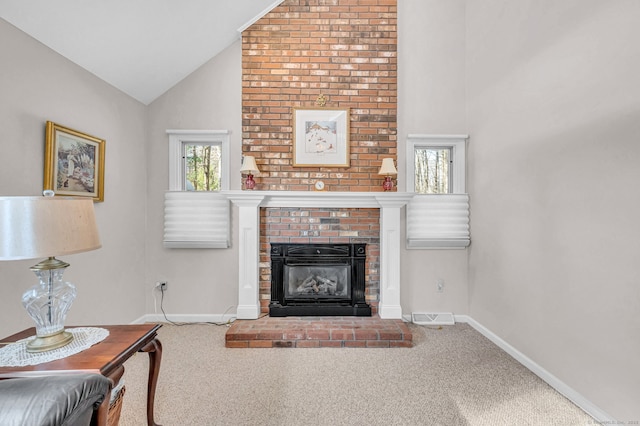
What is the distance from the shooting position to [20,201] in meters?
1.06

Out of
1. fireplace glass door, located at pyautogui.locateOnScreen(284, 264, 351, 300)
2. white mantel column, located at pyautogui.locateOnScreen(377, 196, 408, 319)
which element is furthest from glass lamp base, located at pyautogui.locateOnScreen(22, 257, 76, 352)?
white mantel column, located at pyautogui.locateOnScreen(377, 196, 408, 319)

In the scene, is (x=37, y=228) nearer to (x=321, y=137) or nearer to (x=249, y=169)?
(x=249, y=169)

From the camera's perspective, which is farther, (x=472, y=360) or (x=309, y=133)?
(x=309, y=133)

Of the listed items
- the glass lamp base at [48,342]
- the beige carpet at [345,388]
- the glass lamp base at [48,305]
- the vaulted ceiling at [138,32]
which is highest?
the vaulted ceiling at [138,32]

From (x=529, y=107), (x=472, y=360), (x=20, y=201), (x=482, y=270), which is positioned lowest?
(x=472, y=360)

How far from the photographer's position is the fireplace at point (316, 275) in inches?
119

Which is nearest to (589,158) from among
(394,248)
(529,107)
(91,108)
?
(529,107)

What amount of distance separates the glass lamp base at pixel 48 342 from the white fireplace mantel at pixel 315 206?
66.5 inches

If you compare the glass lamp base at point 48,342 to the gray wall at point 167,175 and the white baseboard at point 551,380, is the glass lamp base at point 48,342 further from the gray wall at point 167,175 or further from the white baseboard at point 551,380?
the white baseboard at point 551,380

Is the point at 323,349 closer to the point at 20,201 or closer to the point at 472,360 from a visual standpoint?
the point at 472,360

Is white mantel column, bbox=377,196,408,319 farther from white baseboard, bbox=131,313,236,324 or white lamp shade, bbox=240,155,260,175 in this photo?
white baseboard, bbox=131,313,236,324

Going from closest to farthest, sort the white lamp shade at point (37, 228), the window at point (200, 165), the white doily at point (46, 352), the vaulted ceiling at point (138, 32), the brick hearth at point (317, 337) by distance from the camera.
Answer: the white lamp shade at point (37, 228) → the white doily at point (46, 352) → the vaulted ceiling at point (138, 32) → the brick hearth at point (317, 337) → the window at point (200, 165)

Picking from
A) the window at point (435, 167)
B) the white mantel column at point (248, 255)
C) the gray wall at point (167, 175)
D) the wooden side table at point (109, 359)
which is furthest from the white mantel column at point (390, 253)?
the wooden side table at point (109, 359)

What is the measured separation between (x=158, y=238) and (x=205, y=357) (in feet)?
4.70
